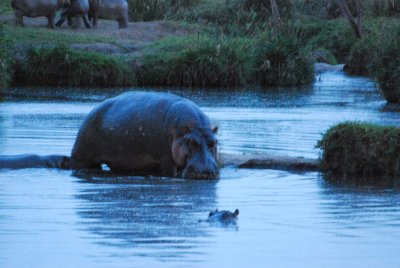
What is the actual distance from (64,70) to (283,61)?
5.48 meters

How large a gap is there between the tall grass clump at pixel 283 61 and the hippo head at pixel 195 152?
669 inches

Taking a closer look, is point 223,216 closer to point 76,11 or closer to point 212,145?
point 212,145

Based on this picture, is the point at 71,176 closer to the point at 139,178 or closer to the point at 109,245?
the point at 139,178

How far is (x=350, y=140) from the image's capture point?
11938mm

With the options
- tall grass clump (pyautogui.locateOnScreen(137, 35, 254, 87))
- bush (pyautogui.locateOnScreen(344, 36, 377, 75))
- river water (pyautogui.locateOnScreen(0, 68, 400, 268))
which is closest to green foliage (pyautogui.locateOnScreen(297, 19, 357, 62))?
bush (pyautogui.locateOnScreen(344, 36, 377, 75))

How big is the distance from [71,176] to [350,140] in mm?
2949

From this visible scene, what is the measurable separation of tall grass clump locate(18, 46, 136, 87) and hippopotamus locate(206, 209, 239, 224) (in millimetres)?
18446

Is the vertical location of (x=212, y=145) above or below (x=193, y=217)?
above

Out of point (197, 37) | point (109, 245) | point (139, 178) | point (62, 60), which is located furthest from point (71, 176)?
point (197, 37)

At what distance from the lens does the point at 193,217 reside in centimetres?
931

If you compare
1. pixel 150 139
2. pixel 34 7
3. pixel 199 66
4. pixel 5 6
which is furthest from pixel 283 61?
pixel 150 139

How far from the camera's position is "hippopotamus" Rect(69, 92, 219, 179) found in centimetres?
1134

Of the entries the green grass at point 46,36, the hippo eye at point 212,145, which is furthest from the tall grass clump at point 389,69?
the hippo eye at point 212,145

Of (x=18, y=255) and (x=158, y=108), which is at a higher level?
(x=158, y=108)
